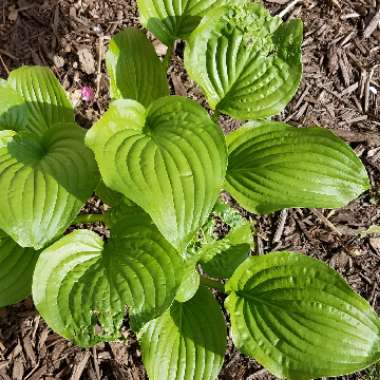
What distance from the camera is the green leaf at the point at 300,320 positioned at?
5.30 ft

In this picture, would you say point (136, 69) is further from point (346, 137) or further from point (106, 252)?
point (346, 137)

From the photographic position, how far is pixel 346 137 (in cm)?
255

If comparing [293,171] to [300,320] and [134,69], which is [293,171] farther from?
[134,69]

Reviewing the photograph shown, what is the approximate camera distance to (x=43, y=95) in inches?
78.6

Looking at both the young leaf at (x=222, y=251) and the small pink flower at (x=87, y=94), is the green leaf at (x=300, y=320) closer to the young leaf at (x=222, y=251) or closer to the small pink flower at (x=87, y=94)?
the young leaf at (x=222, y=251)

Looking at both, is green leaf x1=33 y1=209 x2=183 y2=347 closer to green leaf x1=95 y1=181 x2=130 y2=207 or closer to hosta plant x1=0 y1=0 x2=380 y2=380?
hosta plant x1=0 y1=0 x2=380 y2=380

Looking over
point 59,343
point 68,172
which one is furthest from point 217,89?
point 59,343

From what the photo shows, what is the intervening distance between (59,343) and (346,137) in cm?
145

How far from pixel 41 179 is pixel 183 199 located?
1.28ft

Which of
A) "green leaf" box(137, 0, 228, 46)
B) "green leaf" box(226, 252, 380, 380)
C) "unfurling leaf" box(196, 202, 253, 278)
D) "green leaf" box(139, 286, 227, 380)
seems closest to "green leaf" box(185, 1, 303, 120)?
"green leaf" box(137, 0, 228, 46)

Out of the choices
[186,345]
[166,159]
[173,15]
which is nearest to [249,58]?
Answer: [173,15]

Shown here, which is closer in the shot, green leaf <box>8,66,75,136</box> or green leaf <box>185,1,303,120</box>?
green leaf <box>185,1,303,120</box>

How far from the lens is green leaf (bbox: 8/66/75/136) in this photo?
1.99 metres

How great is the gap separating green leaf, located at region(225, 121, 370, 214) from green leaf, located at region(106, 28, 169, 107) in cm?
36
